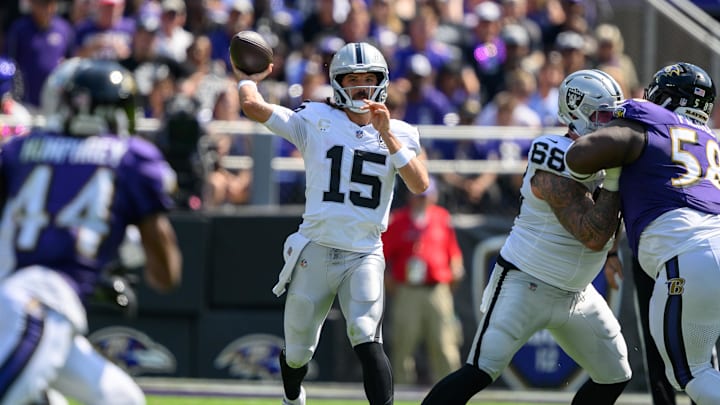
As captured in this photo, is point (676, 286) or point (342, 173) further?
point (342, 173)

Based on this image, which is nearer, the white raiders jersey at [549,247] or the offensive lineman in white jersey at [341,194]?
the white raiders jersey at [549,247]

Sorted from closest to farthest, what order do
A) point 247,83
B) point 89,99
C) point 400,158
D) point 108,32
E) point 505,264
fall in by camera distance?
point 89,99
point 505,264
point 400,158
point 247,83
point 108,32

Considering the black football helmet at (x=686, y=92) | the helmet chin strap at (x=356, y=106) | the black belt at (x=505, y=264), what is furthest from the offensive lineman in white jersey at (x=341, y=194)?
the black football helmet at (x=686, y=92)

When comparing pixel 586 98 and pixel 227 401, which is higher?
pixel 586 98

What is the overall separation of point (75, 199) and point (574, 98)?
2.54 meters

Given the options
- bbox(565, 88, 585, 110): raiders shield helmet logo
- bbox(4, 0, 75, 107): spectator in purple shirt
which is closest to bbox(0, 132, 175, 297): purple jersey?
bbox(565, 88, 585, 110): raiders shield helmet logo

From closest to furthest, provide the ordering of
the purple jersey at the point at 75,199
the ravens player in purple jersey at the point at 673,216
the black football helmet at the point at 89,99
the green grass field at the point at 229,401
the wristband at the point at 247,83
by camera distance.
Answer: the purple jersey at the point at 75,199, the black football helmet at the point at 89,99, the ravens player in purple jersey at the point at 673,216, the wristband at the point at 247,83, the green grass field at the point at 229,401

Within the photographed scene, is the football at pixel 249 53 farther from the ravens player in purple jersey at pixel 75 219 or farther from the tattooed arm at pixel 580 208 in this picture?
the ravens player in purple jersey at pixel 75 219

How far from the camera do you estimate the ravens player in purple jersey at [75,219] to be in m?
4.60

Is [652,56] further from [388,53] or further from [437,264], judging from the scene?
[437,264]

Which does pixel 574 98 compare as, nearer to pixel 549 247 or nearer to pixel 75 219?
pixel 549 247

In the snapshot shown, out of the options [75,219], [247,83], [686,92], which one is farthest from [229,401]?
[75,219]

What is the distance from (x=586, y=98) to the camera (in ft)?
20.2

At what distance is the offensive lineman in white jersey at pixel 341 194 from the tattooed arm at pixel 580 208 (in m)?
0.87
